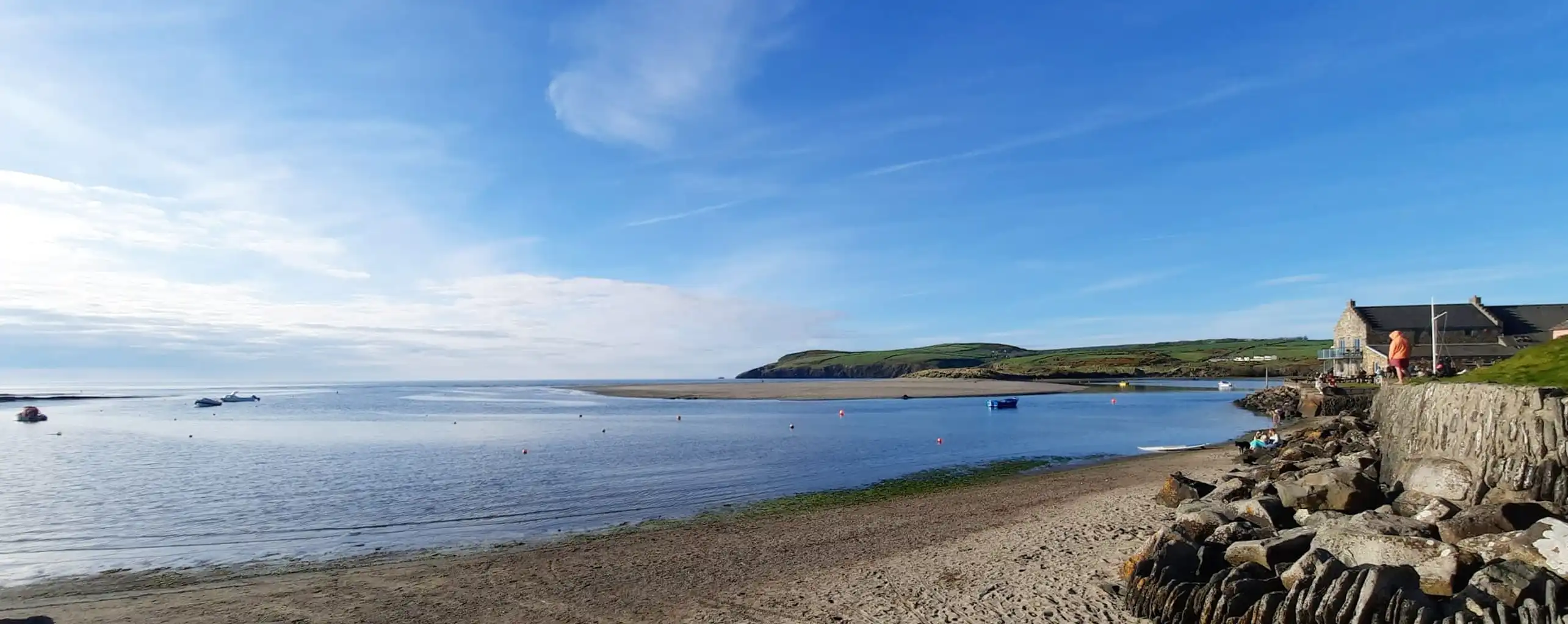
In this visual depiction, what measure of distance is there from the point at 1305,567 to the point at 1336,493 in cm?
408

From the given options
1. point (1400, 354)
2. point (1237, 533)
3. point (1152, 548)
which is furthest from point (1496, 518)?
point (1400, 354)

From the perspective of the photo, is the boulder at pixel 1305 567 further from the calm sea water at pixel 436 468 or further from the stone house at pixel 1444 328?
the stone house at pixel 1444 328

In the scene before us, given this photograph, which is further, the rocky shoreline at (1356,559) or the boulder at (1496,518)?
the boulder at (1496,518)

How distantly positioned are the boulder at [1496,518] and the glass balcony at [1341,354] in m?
79.0

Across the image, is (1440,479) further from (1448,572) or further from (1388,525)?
(1448,572)

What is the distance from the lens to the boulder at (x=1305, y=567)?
8211 mm

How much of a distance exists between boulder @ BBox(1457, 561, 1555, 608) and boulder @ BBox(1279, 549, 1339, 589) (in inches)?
43.6

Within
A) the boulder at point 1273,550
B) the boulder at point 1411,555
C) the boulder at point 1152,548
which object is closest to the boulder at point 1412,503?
the boulder at point 1273,550

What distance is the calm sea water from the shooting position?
18234 millimetres

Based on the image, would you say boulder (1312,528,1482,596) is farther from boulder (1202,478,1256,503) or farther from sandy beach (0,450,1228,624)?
boulder (1202,478,1256,503)

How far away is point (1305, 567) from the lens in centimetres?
833

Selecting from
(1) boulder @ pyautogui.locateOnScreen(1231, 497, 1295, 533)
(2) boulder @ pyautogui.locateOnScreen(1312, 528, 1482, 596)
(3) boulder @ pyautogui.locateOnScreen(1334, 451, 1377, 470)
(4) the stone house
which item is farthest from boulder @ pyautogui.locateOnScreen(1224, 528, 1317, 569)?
(4) the stone house

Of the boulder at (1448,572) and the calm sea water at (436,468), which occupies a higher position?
the boulder at (1448,572)

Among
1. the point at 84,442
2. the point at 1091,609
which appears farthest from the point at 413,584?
the point at 84,442
